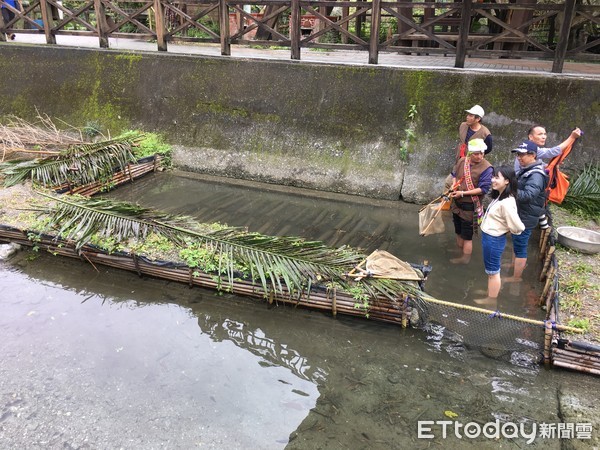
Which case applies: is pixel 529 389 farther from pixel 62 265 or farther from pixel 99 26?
pixel 99 26

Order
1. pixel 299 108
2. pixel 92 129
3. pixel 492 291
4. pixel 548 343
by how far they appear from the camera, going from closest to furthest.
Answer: pixel 548 343
pixel 492 291
pixel 299 108
pixel 92 129

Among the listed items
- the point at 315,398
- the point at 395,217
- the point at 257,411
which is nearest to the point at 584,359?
the point at 315,398

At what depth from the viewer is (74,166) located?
827cm

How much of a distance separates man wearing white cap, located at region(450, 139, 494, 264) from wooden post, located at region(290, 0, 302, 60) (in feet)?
15.3

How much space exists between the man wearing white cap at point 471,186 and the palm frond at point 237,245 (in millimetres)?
1523

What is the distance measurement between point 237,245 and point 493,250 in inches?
118

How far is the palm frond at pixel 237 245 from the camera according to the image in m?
5.29

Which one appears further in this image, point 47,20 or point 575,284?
point 47,20

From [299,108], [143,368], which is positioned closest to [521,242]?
[143,368]

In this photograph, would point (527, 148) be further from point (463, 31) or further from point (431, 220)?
point (463, 31)

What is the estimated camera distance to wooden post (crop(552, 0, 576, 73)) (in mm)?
7469

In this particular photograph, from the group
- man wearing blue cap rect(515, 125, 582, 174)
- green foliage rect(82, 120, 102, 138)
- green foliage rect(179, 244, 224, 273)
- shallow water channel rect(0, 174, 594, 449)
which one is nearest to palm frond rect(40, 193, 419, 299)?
green foliage rect(179, 244, 224, 273)

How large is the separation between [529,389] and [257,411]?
2.57 m

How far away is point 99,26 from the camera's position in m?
10.6
